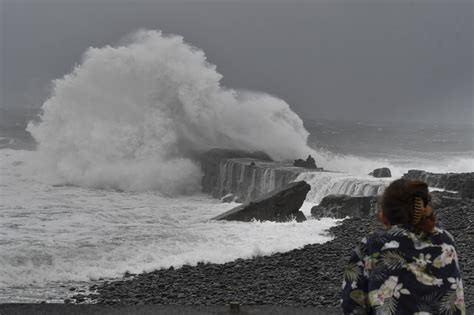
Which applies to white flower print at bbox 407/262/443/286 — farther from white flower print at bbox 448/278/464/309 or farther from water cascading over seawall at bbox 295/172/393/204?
water cascading over seawall at bbox 295/172/393/204

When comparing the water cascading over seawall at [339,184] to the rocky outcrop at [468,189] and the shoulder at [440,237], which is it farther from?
the shoulder at [440,237]

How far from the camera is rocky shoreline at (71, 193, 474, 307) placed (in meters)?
7.09

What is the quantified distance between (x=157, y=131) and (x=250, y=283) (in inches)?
803

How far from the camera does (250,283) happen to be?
26.3 feet

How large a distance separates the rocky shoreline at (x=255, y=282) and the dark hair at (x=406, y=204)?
13.6 ft

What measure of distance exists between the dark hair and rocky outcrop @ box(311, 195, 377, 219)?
1301cm

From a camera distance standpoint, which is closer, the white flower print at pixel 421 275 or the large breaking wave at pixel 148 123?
the white flower print at pixel 421 275

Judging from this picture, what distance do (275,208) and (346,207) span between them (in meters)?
1.74

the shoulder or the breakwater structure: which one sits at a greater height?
the breakwater structure

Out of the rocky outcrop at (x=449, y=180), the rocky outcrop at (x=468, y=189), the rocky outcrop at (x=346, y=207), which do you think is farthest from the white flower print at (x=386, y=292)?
the rocky outcrop at (x=449, y=180)

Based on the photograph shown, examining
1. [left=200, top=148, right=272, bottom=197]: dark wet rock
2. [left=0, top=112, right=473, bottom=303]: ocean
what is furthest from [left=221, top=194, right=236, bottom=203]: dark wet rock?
[left=200, top=148, right=272, bottom=197]: dark wet rock

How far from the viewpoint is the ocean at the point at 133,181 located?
33.6ft

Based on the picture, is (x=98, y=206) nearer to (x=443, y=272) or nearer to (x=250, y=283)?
(x=250, y=283)

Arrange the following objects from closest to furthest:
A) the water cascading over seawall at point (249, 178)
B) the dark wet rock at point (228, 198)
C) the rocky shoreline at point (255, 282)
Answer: the rocky shoreline at point (255, 282) < the water cascading over seawall at point (249, 178) < the dark wet rock at point (228, 198)
